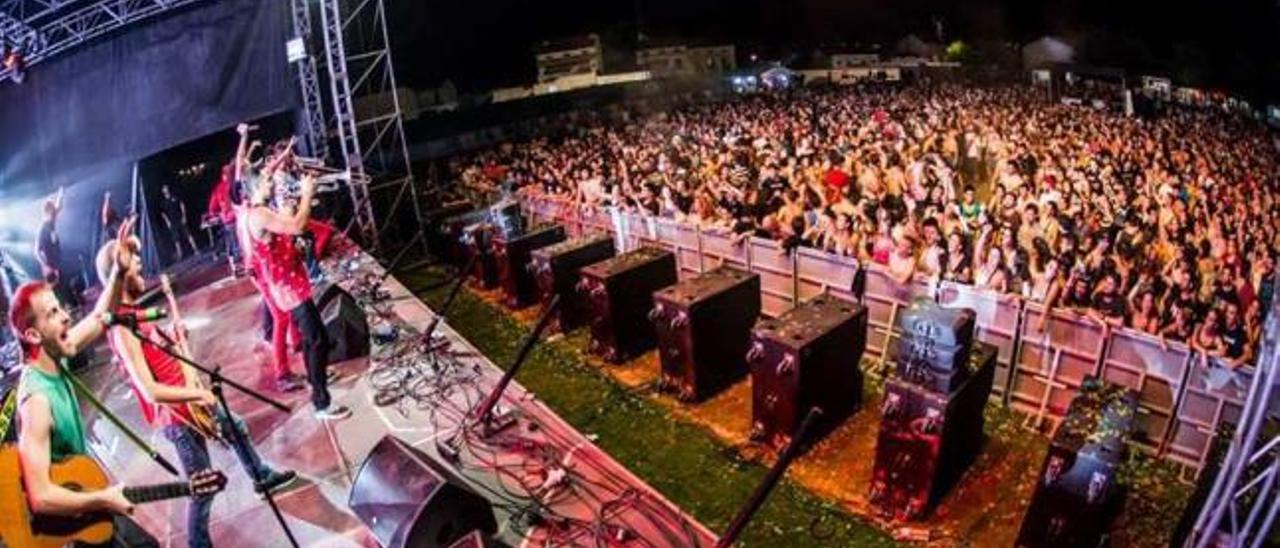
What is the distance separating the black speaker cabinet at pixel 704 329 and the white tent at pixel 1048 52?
131ft

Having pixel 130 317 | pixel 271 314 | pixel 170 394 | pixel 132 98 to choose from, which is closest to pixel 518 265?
pixel 271 314

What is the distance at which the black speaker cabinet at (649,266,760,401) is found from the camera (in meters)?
7.00

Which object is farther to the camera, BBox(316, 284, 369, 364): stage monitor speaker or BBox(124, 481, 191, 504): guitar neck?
BBox(316, 284, 369, 364): stage monitor speaker

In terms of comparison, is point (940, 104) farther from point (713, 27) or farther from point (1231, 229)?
point (713, 27)

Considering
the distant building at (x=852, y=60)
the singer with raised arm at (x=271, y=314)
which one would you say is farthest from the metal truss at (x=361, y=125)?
the distant building at (x=852, y=60)

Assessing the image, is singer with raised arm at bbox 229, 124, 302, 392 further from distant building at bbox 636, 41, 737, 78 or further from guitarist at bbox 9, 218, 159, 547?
distant building at bbox 636, 41, 737, 78

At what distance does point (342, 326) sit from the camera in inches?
301

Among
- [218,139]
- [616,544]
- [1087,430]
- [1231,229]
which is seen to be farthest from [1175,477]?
[218,139]

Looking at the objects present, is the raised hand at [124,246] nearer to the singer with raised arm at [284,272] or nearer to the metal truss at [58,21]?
the singer with raised arm at [284,272]

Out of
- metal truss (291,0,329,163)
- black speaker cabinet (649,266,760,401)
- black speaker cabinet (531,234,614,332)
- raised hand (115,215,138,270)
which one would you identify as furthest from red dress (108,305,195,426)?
metal truss (291,0,329,163)

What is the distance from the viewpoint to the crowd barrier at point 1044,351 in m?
5.59

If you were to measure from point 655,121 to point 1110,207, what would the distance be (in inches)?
701

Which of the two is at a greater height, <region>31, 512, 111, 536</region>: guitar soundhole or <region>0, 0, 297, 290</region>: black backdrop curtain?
<region>0, 0, 297, 290</region>: black backdrop curtain

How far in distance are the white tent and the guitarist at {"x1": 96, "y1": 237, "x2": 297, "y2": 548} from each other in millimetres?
44596
